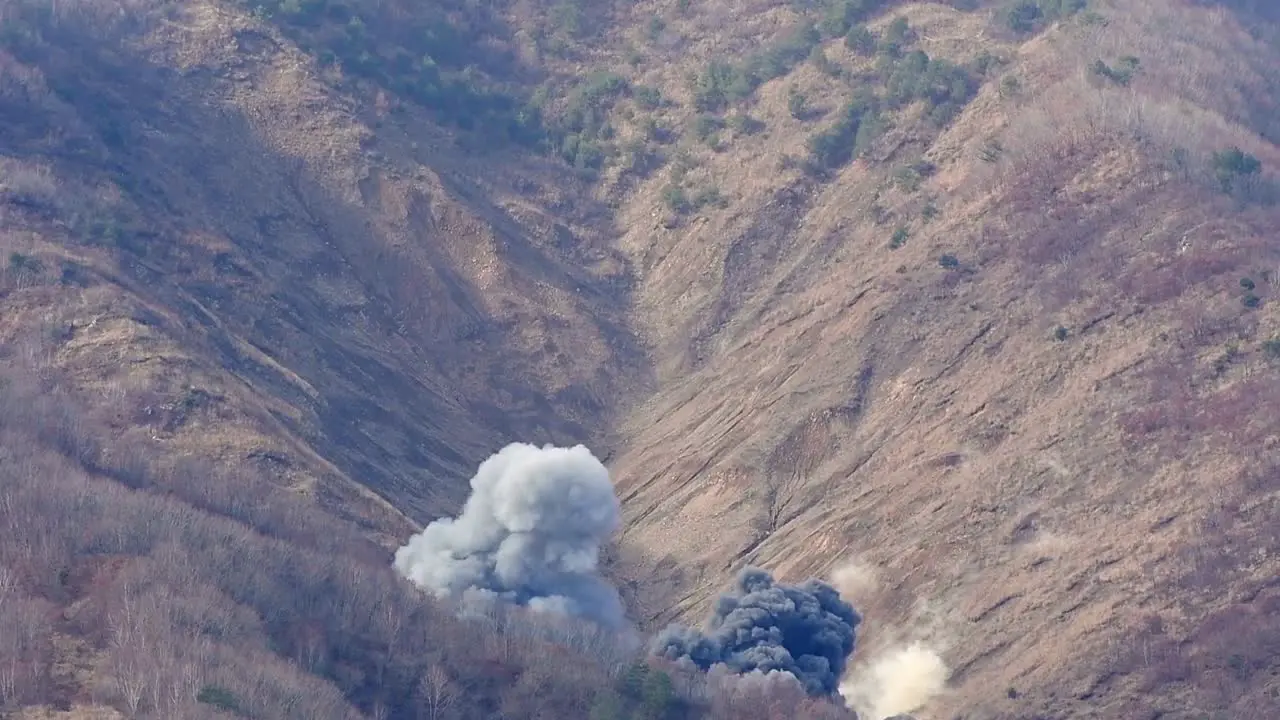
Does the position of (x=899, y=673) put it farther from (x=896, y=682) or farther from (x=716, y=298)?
(x=716, y=298)

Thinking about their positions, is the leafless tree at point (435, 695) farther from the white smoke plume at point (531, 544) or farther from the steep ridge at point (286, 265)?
the steep ridge at point (286, 265)

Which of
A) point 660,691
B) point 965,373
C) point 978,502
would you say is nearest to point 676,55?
point 965,373

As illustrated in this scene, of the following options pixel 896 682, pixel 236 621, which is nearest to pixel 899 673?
pixel 896 682

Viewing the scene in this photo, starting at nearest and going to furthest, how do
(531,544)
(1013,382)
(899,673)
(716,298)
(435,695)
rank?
(435,695) < (899,673) < (531,544) < (1013,382) < (716,298)

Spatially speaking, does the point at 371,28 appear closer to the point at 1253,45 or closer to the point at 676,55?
the point at 676,55

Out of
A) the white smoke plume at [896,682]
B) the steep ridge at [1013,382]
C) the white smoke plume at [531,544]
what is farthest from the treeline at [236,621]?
the steep ridge at [1013,382]

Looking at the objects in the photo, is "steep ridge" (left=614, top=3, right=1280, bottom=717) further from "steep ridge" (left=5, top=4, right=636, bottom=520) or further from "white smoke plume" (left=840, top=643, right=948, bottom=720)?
"steep ridge" (left=5, top=4, right=636, bottom=520)

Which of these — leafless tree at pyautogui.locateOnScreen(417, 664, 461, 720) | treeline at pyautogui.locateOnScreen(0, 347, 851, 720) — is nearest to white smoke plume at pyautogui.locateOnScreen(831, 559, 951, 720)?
treeline at pyautogui.locateOnScreen(0, 347, 851, 720)
